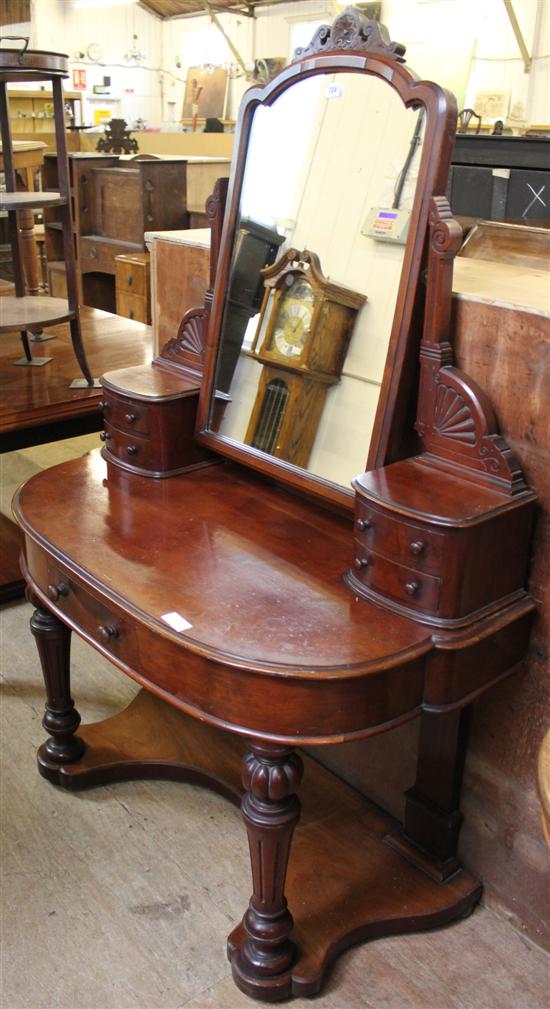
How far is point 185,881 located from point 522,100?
9450mm

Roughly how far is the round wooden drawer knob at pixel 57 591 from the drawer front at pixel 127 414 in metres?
0.41

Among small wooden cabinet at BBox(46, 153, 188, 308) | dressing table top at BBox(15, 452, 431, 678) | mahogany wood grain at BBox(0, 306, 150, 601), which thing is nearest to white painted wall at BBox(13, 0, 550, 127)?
small wooden cabinet at BBox(46, 153, 188, 308)

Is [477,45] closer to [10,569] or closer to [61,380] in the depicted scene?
[61,380]

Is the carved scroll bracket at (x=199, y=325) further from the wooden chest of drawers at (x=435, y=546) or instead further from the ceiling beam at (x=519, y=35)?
the ceiling beam at (x=519, y=35)

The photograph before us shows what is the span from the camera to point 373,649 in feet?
4.54

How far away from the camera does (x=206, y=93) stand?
1526 centimetres

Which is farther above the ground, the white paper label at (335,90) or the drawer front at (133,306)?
the white paper label at (335,90)

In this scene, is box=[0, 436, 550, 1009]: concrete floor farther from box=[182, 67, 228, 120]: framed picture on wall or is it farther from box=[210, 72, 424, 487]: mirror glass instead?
box=[182, 67, 228, 120]: framed picture on wall

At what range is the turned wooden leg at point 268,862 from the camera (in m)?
1.47

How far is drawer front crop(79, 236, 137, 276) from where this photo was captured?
5711 millimetres

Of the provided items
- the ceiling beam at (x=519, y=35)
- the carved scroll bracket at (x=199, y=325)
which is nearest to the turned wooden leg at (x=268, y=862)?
the carved scroll bracket at (x=199, y=325)

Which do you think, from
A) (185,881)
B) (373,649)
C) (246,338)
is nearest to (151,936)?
(185,881)

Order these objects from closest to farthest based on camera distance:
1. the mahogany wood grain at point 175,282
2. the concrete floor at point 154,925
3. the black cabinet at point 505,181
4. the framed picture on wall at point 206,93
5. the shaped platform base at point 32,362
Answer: the concrete floor at point 154,925 < the mahogany wood grain at point 175,282 < the black cabinet at point 505,181 < the shaped platform base at point 32,362 < the framed picture on wall at point 206,93

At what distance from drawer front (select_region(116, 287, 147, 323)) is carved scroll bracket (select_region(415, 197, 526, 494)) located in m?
3.90
